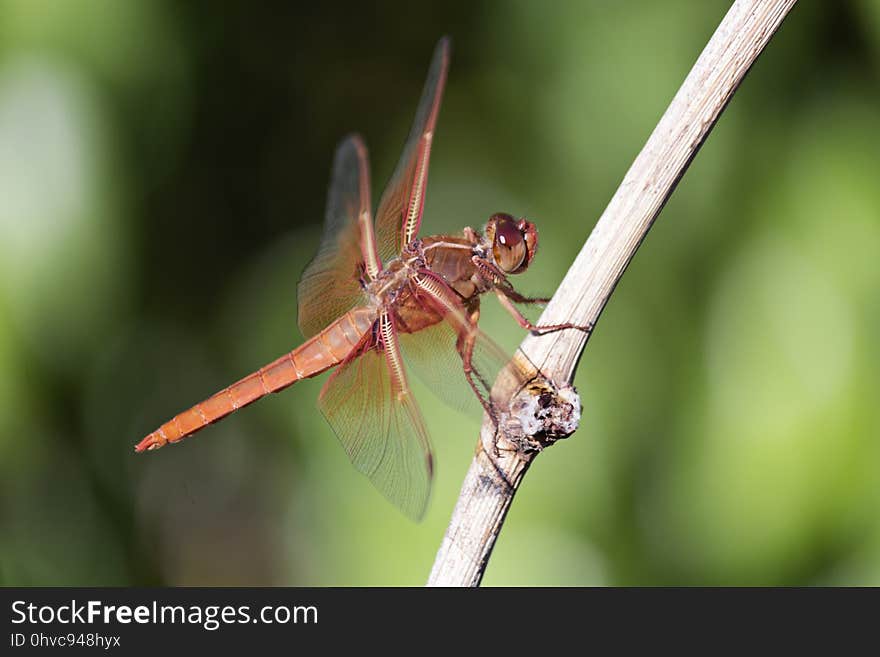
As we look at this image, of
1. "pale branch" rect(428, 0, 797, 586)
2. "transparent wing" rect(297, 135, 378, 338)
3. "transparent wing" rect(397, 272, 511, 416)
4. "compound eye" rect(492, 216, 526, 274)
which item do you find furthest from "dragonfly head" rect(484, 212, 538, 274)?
"pale branch" rect(428, 0, 797, 586)

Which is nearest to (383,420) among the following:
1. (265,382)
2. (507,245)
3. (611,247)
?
(265,382)

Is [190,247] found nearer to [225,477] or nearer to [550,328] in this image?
[225,477]

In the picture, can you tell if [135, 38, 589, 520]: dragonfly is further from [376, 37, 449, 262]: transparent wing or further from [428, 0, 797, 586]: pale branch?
[428, 0, 797, 586]: pale branch

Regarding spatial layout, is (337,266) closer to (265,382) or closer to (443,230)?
(265,382)

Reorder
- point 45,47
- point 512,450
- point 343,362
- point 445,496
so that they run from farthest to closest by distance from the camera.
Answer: point 445,496, point 45,47, point 343,362, point 512,450

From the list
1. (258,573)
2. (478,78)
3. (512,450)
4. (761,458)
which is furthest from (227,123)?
(761,458)

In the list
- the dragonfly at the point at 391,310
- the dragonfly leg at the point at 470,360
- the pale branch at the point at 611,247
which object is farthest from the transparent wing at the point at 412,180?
the pale branch at the point at 611,247
